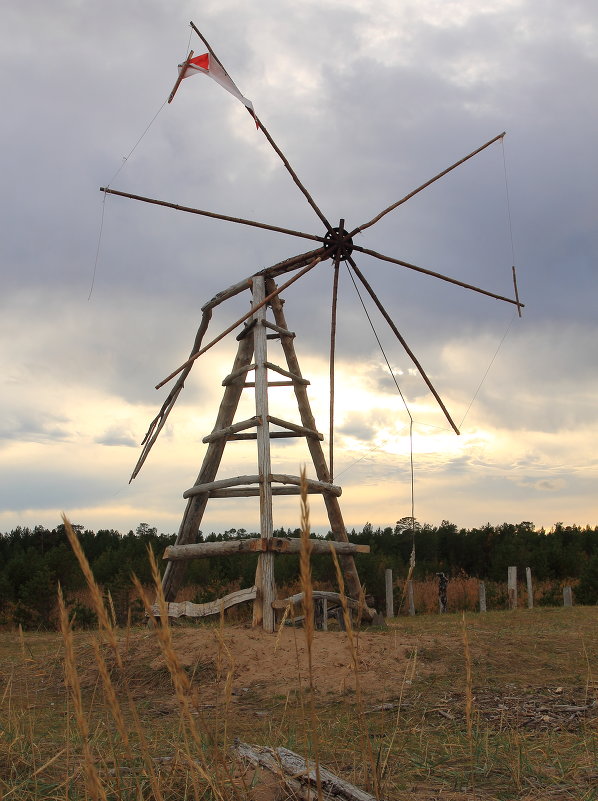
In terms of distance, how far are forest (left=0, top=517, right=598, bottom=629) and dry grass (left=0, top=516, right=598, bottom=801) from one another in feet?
13.8

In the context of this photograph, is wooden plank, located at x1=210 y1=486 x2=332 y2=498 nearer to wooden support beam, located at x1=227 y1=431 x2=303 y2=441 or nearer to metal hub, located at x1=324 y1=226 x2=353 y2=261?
wooden support beam, located at x1=227 y1=431 x2=303 y2=441

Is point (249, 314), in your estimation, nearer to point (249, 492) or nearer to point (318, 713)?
point (249, 492)

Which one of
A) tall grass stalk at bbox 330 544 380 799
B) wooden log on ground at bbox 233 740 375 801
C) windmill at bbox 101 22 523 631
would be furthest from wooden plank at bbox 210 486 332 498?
tall grass stalk at bbox 330 544 380 799

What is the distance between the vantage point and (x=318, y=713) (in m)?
5.91

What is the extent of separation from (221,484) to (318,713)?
4.20 m

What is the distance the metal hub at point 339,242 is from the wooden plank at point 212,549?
13.1 ft

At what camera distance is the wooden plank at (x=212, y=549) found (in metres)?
8.78

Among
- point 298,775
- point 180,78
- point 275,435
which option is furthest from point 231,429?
point 298,775

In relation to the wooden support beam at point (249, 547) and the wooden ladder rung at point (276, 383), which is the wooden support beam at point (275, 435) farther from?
the wooden support beam at point (249, 547)

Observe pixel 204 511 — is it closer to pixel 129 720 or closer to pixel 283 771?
pixel 129 720

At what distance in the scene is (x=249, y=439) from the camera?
1003 cm

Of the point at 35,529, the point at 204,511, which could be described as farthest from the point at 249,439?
the point at 35,529

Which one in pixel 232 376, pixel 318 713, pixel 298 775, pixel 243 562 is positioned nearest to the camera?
pixel 298 775

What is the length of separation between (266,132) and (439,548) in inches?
883
